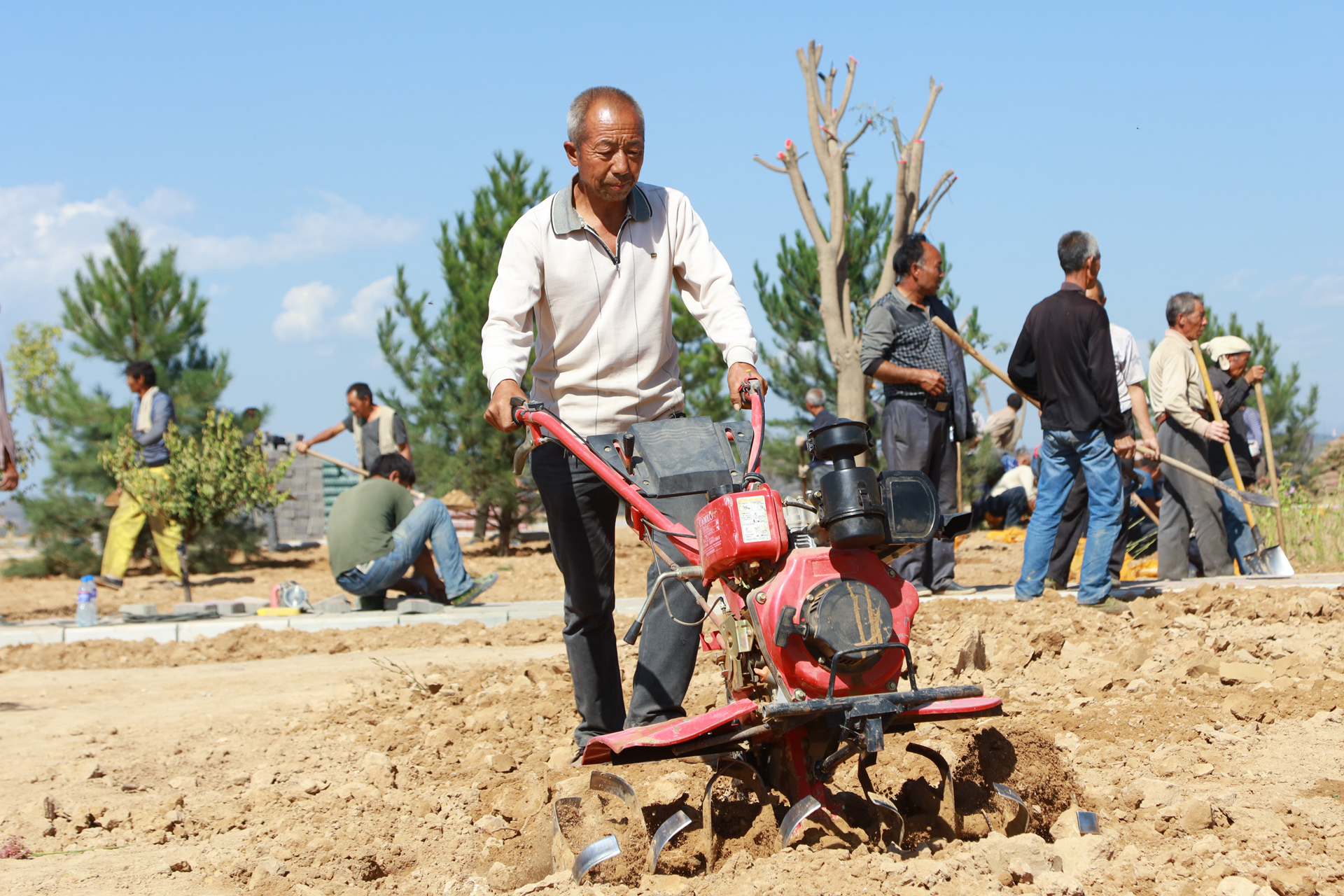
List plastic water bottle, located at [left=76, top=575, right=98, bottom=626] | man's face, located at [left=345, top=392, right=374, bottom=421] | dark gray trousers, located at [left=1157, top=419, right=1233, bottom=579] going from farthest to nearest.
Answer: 1. man's face, located at [left=345, top=392, right=374, bottom=421]
2. plastic water bottle, located at [left=76, top=575, right=98, bottom=626]
3. dark gray trousers, located at [left=1157, top=419, right=1233, bottom=579]

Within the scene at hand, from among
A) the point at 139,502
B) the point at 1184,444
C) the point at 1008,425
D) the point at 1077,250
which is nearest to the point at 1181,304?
the point at 1184,444

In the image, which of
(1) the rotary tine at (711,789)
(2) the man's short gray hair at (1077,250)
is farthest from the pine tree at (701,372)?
(1) the rotary tine at (711,789)

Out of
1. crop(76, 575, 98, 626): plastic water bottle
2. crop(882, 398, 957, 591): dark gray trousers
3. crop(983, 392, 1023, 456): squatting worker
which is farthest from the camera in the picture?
crop(983, 392, 1023, 456): squatting worker

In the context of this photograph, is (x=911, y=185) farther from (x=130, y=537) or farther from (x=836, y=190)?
(x=130, y=537)

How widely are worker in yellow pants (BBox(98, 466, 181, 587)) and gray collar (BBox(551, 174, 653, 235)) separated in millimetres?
8550

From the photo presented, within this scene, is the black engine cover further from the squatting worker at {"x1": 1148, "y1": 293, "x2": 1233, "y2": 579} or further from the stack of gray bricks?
the stack of gray bricks

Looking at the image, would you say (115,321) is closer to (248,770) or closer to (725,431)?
(248,770)

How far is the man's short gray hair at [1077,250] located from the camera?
6242 millimetres

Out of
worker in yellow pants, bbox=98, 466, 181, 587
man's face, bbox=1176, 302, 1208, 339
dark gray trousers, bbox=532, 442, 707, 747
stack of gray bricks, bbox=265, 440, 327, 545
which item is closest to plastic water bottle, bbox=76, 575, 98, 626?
worker in yellow pants, bbox=98, 466, 181, 587

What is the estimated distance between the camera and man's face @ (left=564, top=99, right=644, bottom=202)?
322 cm

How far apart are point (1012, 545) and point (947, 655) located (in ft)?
25.4

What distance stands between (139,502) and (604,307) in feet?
28.8

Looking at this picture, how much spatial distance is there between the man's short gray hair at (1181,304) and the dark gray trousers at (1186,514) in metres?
0.69

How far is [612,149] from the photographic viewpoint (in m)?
3.25
